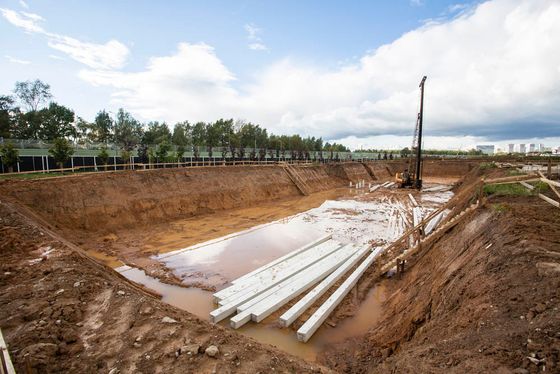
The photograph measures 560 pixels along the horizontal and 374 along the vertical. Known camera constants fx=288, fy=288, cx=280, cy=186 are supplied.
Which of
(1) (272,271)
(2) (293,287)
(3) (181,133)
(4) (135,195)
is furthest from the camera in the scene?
(3) (181,133)

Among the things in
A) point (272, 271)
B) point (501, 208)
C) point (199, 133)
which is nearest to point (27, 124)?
point (199, 133)

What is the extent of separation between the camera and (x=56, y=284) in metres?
7.38

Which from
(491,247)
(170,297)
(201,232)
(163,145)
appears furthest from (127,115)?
(491,247)

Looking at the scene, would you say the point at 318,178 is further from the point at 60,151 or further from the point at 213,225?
the point at 60,151

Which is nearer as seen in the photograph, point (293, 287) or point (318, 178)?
point (293, 287)

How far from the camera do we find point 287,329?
8.17 meters

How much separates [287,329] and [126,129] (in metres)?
51.7

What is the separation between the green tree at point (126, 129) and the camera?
48.8m

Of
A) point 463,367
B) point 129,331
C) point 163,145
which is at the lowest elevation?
point 129,331

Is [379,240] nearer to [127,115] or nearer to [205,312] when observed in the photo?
[205,312]

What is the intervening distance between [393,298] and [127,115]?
5635 cm

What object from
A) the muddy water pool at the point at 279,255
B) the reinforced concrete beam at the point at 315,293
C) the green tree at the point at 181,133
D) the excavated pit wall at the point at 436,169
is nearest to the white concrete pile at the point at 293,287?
the reinforced concrete beam at the point at 315,293

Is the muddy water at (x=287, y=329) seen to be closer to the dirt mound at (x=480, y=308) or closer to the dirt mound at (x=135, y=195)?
the dirt mound at (x=480, y=308)

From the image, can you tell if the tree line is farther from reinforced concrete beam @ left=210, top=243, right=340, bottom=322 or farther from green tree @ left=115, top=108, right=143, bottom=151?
reinforced concrete beam @ left=210, top=243, right=340, bottom=322
